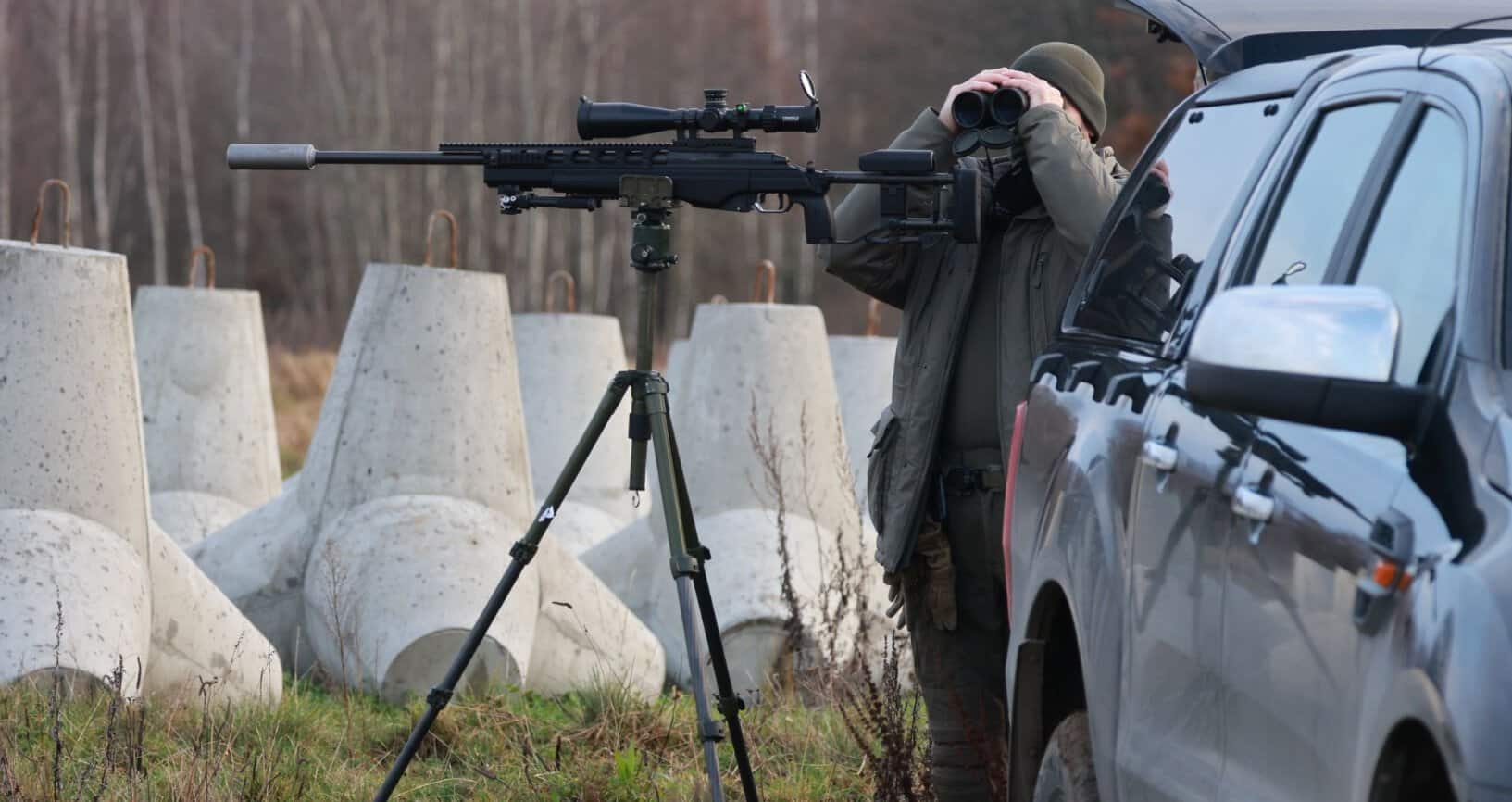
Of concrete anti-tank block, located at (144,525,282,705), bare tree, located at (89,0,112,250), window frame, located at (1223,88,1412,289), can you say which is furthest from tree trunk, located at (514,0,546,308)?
window frame, located at (1223,88,1412,289)

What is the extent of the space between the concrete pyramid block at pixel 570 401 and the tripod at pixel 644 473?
737cm

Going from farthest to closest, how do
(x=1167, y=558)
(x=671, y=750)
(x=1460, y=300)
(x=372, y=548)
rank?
(x=372, y=548) < (x=671, y=750) < (x=1167, y=558) < (x=1460, y=300)

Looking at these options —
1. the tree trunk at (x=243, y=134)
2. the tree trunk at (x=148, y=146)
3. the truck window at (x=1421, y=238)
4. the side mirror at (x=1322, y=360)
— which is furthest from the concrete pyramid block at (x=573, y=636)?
the tree trunk at (x=243, y=134)

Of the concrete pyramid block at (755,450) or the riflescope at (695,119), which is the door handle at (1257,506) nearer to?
the riflescope at (695,119)

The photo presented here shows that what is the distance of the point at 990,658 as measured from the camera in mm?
4707

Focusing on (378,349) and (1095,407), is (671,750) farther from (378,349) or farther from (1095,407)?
(1095,407)

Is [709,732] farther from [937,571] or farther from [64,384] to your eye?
[64,384]

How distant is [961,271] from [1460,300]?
7.84 feet

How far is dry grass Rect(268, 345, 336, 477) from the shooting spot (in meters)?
19.0

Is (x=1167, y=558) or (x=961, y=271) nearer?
(x=1167, y=558)

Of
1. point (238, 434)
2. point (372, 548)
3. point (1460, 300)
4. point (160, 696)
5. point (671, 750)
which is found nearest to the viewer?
point (1460, 300)

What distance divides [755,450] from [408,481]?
164 centimetres

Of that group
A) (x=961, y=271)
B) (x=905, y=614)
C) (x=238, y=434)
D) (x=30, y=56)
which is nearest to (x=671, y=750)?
(x=905, y=614)

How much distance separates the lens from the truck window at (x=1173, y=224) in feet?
10.5
